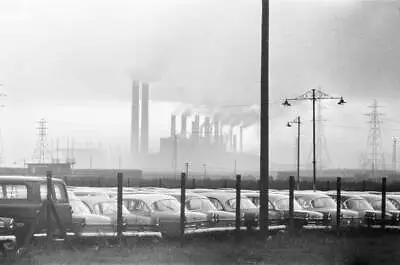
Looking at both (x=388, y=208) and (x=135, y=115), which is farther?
(x=135, y=115)

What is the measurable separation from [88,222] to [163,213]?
2.82 metres

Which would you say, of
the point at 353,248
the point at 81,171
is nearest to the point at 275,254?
the point at 353,248

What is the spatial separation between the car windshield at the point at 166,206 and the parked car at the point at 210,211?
0.85 metres

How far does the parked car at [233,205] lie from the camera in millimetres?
24797

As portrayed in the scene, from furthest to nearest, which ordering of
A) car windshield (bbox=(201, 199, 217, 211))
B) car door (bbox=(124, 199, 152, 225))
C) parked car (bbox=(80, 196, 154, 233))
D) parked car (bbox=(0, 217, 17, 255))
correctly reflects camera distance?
car windshield (bbox=(201, 199, 217, 211)) → car door (bbox=(124, 199, 152, 225)) → parked car (bbox=(80, 196, 154, 233)) → parked car (bbox=(0, 217, 17, 255))

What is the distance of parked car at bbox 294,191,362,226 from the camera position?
2767cm

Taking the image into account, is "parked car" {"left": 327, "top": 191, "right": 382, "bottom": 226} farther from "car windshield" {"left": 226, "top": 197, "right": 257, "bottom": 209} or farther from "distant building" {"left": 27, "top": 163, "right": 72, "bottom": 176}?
"distant building" {"left": 27, "top": 163, "right": 72, "bottom": 176}

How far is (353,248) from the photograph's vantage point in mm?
19156

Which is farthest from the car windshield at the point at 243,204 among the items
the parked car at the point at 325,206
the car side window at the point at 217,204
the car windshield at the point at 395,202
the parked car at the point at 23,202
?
the car windshield at the point at 395,202

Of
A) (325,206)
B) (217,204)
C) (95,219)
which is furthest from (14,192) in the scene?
(325,206)

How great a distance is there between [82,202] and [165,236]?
2.28 metres

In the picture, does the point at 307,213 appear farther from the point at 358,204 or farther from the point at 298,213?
the point at 358,204

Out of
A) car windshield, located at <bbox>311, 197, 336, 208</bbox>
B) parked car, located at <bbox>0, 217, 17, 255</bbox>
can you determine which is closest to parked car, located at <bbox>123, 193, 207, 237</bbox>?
parked car, located at <bbox>0, 217, 17, 255</bbox>

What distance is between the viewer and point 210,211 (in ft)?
78.9
